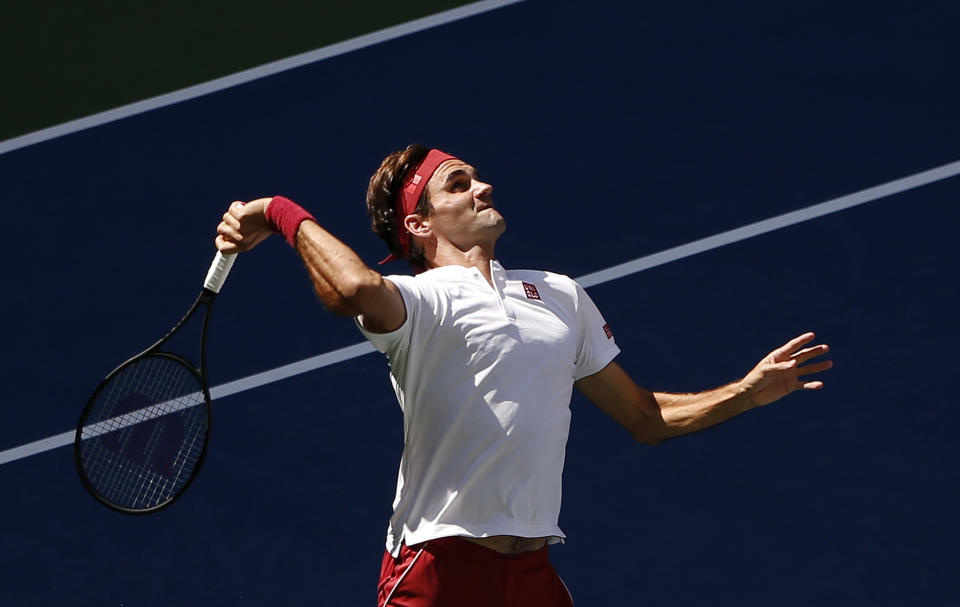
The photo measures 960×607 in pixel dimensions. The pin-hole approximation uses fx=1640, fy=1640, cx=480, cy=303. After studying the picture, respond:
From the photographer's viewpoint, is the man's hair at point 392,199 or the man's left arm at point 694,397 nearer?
the man's left arm at point 694,397

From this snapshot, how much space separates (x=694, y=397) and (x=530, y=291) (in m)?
0.71

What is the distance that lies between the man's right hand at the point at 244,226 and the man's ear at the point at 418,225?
519mm

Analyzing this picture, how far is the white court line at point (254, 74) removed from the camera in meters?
8.10

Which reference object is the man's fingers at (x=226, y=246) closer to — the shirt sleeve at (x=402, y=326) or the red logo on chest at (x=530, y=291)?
the shirt sleeve at (x=402, y=326)

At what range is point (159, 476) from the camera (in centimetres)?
589

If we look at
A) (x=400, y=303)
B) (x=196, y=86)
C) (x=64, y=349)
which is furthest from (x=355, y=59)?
(x=400, y=303)

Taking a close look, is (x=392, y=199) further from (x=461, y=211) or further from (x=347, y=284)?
(x=347, y=284)

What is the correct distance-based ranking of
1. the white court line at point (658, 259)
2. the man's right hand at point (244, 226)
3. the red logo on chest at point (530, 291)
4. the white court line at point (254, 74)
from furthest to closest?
the white court line at point (254, 74) < the white court line at point (658, 259) < the red logo on chest at point (530, 291) < the man's right hand at point (244, 226)

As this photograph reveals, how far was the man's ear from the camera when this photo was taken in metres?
5.43

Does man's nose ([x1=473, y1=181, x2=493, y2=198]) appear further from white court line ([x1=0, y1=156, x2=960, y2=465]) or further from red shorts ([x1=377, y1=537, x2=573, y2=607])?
white court line ([x1=0, y1=156, x2=960, y2=465])

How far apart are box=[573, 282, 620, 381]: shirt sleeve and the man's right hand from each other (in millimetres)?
1049

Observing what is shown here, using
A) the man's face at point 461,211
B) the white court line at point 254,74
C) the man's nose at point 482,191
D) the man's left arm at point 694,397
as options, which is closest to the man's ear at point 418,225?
the man's face at point 461,211

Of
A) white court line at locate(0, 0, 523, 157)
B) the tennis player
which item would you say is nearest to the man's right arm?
the tennis player

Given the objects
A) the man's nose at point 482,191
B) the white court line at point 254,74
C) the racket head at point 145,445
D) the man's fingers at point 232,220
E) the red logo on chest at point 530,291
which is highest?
the white court line at point 254,74
